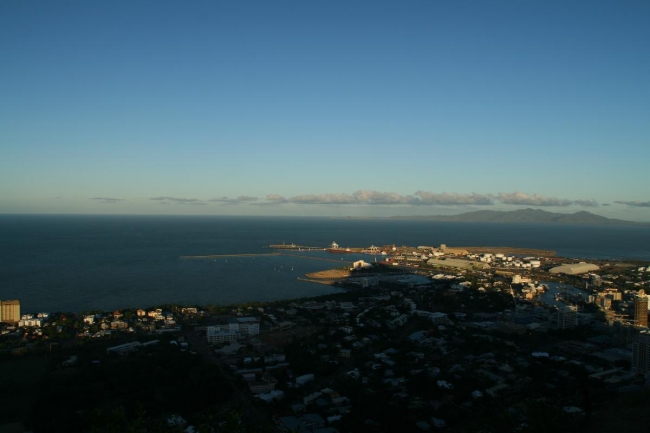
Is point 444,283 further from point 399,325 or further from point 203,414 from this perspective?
point 203,414

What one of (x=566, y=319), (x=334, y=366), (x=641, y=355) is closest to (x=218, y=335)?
(x=334, y=366)

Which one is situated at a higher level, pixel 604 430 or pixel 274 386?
pixel 604 430

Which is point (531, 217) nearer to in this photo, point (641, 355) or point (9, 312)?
point (641, 355)

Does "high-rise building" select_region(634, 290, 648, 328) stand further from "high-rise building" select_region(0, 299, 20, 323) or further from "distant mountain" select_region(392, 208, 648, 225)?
"distant mountain" select_region(392, 208, 648, 225)

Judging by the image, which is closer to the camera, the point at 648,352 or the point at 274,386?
the point at 274,386

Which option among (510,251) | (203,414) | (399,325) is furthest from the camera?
(510,251)

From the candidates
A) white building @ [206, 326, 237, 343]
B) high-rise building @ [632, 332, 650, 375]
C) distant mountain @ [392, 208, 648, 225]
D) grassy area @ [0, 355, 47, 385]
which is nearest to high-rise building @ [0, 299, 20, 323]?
grassy area @ [0, 355, 47, 385]

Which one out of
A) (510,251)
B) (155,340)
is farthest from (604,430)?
(510,251)
